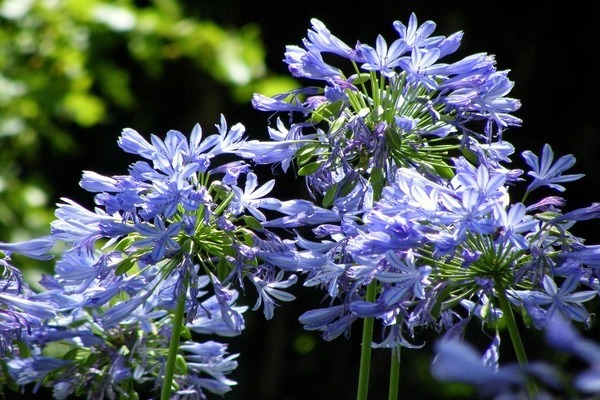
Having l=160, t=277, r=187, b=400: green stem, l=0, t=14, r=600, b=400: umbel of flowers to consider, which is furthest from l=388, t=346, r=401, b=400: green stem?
l=160, t=277, r=187, b=400: green stem

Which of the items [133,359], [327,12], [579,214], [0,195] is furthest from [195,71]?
[579,214]

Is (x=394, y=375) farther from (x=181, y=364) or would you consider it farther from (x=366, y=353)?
(x=181, y=364)

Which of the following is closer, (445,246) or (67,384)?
(445,246)

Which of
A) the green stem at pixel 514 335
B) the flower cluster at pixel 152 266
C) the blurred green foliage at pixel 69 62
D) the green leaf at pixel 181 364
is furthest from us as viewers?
the blurred green foliage at pixel 69 62

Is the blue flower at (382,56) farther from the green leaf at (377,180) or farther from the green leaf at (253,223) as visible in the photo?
the green leaf at (253,223)

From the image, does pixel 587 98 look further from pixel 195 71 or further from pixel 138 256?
pixel 138 256

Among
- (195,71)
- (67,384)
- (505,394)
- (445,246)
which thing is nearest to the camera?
(505,394)

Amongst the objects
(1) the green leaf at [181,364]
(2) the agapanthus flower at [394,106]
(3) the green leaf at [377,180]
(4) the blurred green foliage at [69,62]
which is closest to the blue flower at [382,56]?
(2) the agapanthus flower at [394,106]
